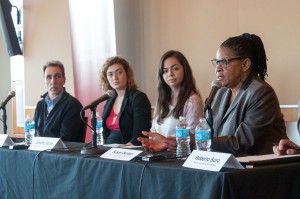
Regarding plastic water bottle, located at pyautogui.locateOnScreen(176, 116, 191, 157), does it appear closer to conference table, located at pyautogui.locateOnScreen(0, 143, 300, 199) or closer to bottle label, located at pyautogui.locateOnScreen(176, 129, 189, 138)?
bottle label, located at pyautogui.locateOnScreen(176, 129, 189, 138)

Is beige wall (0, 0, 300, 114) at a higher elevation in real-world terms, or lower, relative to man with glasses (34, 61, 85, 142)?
higher

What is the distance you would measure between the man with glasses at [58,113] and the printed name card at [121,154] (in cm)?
148

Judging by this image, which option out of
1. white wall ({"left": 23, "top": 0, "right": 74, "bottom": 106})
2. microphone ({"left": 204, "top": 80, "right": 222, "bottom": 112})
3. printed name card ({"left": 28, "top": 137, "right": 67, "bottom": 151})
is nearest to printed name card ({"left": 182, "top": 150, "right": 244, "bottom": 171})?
microphone ({"left": 204, "top": 80, "right": 222, "bottom": 112})

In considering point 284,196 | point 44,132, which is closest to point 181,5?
point 44,132

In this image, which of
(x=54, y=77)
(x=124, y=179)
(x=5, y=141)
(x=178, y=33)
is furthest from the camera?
(x=178, y=33)

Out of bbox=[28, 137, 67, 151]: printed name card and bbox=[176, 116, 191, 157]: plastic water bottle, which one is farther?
bbox=[28, 137, 67, 151]: printed name card

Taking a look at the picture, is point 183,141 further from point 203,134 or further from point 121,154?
point 121,154

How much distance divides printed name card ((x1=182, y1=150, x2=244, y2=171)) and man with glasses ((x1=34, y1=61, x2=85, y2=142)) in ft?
6.40

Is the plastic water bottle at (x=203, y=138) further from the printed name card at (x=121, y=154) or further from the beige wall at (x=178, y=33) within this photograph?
the beige wall at (x=178, y=33)

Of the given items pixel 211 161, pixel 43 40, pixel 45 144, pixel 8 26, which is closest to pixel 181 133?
pixel 211 161

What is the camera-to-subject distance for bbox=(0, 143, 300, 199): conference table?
58.6 inches

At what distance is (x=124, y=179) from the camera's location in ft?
6.01

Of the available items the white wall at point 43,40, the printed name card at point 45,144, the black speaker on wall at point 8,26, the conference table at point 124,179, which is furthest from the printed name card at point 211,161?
the black speaker on wall at point 8,26

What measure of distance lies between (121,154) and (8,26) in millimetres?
3976
